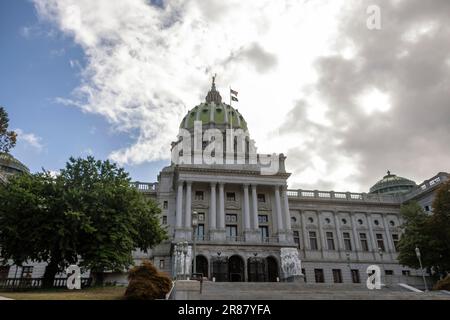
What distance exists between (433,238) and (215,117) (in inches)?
2051

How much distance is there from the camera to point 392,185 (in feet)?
247

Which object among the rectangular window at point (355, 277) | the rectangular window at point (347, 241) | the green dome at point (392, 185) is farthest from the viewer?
the green dome at point (392, 185)

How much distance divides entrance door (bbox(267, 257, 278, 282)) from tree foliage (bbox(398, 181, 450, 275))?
15.0 meters

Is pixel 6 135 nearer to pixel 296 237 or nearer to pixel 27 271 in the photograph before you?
pixel 27 271

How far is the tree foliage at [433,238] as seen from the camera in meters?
38.4

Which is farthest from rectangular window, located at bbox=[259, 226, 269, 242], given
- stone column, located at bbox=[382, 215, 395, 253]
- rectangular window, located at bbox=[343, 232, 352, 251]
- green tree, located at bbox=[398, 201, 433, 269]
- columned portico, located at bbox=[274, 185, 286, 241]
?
stone column, located at bbox=[382, 215, 395, 253]

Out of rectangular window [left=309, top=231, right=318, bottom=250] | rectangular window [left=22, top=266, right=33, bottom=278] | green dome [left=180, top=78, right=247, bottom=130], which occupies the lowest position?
rectangular window [left=22, top=266, right=33, bottom=278]

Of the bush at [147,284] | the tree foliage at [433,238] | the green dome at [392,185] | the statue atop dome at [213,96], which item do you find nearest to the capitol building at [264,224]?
the tree foliage at [433,238]

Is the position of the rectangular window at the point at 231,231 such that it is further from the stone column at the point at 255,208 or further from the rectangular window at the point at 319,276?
the rectangular window at the point at 319,276

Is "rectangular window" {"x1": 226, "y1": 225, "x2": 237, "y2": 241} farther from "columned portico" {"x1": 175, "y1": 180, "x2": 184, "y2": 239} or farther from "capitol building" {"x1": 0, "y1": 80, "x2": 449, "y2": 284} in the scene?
"columned portico" {"x1": 175, "y1": 180, "x2": 184, "y2": 239}

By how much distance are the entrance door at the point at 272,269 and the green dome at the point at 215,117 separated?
36392 millimetres

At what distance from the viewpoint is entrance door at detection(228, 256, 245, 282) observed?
45.1 m

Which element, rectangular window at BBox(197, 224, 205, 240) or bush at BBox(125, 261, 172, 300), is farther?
rectangular window at BBox(197, 224, 205, 240)
